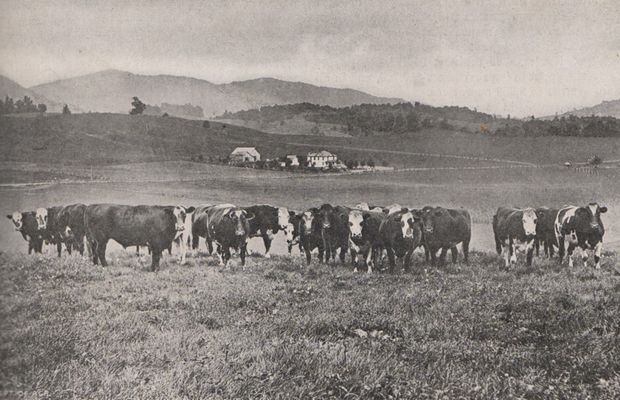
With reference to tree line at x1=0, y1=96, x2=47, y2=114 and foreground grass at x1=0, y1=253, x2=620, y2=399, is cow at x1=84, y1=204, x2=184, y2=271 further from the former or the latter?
tree line at x1=0, y1=96, x2=47, y2=114

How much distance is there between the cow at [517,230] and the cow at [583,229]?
19.2 inches

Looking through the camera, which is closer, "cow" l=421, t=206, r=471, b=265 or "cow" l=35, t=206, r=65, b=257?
"cow" l=35, t=206, r=65, b=257

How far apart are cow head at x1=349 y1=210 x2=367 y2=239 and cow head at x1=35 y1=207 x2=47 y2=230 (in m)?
5.61

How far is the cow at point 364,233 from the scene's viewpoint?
31.3ft

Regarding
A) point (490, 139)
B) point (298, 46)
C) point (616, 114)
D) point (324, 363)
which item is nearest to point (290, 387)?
point (324, 363)

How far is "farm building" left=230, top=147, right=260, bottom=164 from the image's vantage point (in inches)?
296

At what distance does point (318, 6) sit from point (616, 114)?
581 cm

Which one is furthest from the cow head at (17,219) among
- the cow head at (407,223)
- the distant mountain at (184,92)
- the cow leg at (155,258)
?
the cow head at (407,223)

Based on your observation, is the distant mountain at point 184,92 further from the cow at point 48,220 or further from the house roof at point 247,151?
the cow at point 48,220

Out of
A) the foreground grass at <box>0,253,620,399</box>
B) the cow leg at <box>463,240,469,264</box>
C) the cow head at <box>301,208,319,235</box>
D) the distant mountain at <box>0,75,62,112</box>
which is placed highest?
the distant mountain at <box>0,75,62,112</box>

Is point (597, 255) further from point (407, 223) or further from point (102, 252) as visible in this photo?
point (102, 252)

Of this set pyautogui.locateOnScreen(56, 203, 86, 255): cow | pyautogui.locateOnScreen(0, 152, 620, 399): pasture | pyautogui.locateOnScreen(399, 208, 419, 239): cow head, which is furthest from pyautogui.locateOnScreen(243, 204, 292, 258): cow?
pyautogui.locateOnScreen(56, 203, 86, 255): cow

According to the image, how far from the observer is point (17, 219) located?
4535 millimetres

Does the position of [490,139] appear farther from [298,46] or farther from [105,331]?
[105,331]
